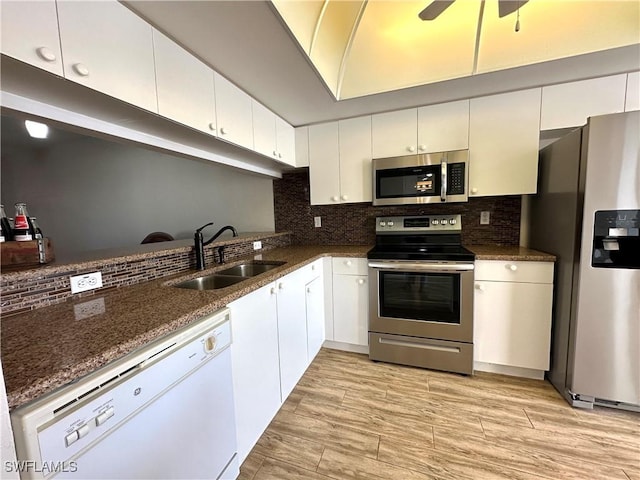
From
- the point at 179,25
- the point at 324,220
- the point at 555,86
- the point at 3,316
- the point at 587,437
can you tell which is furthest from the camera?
the point at 324,220

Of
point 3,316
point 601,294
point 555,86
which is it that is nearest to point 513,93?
point 555,86

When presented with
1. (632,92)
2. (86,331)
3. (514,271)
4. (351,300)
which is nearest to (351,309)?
(351,300)

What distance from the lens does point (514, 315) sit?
6.34ft

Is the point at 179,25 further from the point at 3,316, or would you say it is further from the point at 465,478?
the point at 465,478

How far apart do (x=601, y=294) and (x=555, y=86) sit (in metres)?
1.51

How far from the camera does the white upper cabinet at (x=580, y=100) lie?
5.90ft

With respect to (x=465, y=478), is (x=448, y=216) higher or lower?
higher

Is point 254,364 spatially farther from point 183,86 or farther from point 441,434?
point 183,86

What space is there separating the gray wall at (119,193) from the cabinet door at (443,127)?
1733 mm

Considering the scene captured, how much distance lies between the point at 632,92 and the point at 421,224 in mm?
1609

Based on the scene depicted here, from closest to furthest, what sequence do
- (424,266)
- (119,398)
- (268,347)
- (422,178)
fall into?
(119,398)
(268,347)
(424,266)
(422,178)

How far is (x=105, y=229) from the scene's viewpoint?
3637mm

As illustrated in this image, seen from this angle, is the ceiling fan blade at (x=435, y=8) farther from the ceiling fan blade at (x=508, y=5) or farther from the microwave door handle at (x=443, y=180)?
the microwave door handle at (x=443, y=180)

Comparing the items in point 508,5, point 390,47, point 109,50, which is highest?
point 390,47
